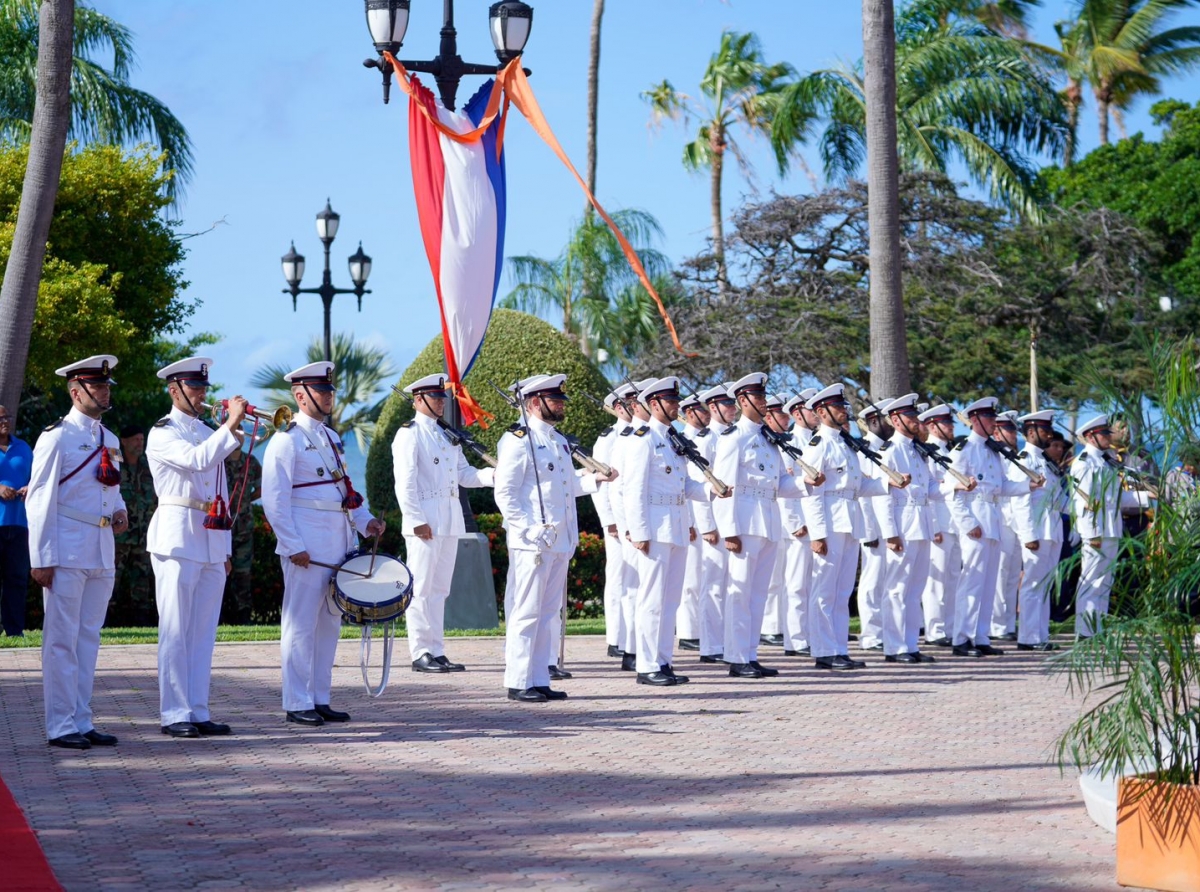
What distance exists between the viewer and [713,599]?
14117mm

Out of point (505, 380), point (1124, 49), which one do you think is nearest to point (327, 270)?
point (505, 380)

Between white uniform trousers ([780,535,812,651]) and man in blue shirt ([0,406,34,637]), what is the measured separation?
7045 millimetres

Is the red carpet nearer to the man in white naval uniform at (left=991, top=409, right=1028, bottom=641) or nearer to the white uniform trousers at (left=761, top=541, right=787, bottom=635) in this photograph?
the white uniform trousers at (left=761, top=541, right=787, bottom=635)

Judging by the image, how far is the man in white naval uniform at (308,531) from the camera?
10.1m

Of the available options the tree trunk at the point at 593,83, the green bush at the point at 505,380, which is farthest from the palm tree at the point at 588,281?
the green bush at the point at 505,380

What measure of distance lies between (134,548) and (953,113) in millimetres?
23784

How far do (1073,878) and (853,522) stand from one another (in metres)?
7.98

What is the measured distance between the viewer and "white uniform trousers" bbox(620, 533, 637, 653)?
13758 millimetres

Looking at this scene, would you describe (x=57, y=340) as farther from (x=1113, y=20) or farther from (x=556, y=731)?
(x=1113, y=20)

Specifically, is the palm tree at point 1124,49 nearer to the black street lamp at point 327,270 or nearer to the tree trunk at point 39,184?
the black street lamp at point 327,270

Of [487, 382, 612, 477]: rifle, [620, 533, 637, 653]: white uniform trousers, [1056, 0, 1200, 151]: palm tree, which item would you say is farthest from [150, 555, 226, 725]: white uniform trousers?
[1056, 0, 1200, 151]: palm tree

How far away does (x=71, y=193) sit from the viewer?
23.0 m

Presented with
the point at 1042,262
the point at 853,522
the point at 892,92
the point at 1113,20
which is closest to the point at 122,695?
the point at 853,522

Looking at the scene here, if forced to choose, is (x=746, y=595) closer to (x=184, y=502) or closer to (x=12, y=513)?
(x=184, y=502)
